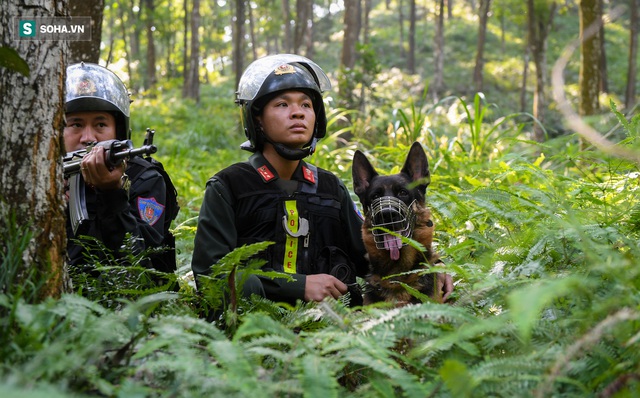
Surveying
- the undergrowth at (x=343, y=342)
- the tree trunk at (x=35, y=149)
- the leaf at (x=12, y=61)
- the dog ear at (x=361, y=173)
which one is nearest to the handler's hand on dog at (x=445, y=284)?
the undergrowth at (x=343, y=342)

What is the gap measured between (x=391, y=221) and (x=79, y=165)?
1.76 meters

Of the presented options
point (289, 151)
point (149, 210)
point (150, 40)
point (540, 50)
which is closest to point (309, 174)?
point (289, 151)

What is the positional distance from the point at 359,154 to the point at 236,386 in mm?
2512

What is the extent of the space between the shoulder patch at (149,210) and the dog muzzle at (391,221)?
Answer: 1372 millimetres

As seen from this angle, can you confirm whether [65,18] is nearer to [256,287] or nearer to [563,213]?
[256,287]

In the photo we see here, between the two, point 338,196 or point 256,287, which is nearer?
point 256,287

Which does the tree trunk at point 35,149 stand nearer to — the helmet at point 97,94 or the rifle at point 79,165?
the rifle at point 79,165

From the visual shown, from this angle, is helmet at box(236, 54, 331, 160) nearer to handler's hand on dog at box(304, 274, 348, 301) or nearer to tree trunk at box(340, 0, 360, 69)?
handler's hand on dog at box(304, 274, 348, 301)

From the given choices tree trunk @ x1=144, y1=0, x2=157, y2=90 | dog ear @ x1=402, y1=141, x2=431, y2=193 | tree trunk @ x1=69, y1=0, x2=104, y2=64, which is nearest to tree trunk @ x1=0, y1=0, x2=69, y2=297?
dog ear @ x1=402, y1=141, x2=431, y2=193

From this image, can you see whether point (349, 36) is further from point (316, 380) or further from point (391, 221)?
point (316, 380)

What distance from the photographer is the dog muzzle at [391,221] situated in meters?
3.50

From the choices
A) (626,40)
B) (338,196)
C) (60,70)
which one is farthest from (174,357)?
(626,40)

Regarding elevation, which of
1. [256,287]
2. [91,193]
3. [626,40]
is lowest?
[256,287]

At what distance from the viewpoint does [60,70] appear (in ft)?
7.73
